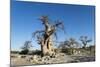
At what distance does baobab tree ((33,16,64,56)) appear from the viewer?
264 centimetres

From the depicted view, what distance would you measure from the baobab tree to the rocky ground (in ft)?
0.27

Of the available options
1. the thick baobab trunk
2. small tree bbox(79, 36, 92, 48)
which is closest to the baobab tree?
the thick baobab trunk

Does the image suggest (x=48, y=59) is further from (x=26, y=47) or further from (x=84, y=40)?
(x=84, y=40)

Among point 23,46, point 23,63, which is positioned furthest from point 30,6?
point 23,63

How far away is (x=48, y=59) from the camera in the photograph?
8.75 feet

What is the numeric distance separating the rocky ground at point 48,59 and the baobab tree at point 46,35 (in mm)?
82

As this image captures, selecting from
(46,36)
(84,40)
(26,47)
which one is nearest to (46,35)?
(46,36)

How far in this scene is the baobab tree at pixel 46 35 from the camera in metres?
2.64

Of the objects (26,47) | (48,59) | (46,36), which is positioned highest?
(46,36)

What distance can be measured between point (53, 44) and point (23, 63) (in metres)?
0.44

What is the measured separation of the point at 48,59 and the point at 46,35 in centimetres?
29

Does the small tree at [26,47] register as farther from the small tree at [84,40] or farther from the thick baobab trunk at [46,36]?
the small tree at [84,40]

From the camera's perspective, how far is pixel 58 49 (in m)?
2.73
